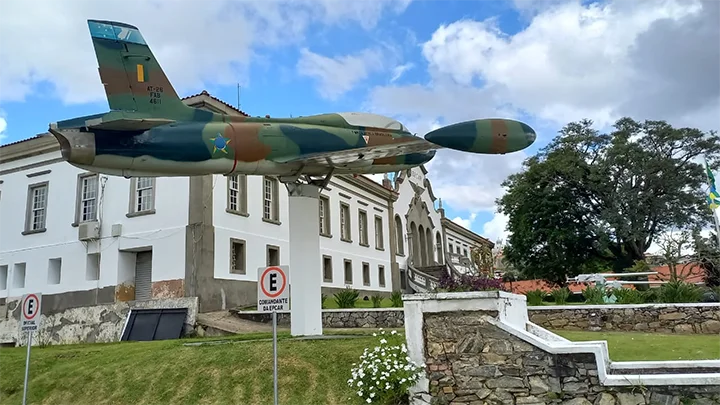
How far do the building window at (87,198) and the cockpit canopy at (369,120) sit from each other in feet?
48.8

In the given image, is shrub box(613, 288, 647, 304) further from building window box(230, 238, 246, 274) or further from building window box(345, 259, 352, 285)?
building window box(345, 259, 352, 285)

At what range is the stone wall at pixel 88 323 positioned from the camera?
20109mm

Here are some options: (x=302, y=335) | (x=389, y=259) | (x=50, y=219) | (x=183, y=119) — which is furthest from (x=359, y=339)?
(x=389, y=259)

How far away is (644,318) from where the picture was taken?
1488cm

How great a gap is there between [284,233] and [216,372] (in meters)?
15.5

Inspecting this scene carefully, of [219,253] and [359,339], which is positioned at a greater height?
[219,253]

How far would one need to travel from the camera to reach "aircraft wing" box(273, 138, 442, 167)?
11.6 metres

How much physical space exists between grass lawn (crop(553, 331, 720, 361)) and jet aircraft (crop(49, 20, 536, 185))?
4.25m

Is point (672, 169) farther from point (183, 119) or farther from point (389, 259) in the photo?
point (183, 119)

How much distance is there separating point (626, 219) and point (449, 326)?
28.9 meters

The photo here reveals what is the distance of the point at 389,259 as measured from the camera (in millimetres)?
36062

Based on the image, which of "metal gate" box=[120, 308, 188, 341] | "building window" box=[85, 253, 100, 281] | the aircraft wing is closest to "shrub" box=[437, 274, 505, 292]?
the aircraft wing

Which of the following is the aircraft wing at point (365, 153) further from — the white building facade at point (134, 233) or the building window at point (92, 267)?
the building window at point (92, 267)

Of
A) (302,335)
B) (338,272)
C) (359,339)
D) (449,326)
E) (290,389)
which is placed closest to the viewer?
(449,326)
